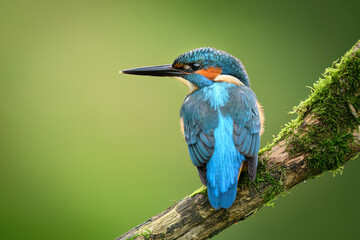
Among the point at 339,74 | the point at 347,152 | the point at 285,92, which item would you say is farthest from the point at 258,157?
the point at 285,92

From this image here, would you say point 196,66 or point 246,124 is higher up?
point 196,66

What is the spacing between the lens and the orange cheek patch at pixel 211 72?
9.42ft

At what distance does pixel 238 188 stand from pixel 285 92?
2.83 m

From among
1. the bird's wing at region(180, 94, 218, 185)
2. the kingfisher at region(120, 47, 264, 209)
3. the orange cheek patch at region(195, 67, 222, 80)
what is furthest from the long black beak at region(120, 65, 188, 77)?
the bird's wing at region(180, 94, 218, 185)

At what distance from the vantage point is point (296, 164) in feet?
7.95

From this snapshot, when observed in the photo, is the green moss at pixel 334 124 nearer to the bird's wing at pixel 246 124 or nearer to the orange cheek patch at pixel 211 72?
the bird's wing at pixel 246 124

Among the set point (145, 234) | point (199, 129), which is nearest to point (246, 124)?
point (199, 129)

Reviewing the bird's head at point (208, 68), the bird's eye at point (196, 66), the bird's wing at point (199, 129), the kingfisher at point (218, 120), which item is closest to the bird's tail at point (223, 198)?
the kingfisher at point (218, 120)

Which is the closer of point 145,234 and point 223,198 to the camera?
point 223,198

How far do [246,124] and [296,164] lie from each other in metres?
0.39

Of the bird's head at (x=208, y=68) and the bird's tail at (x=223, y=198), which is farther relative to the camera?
the bird's head at (x=208, y=68)

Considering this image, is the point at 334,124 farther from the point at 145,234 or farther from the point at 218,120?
the point at 145,234

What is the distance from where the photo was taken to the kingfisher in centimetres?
233

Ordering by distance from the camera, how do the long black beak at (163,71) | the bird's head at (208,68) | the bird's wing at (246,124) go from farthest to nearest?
1. the long black beak at (163,71)
2. the bird's head at (208,68)
3. the bird's wing at (246,124)
